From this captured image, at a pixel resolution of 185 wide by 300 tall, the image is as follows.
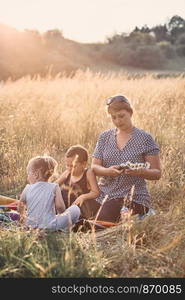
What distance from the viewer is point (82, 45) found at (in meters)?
27.7

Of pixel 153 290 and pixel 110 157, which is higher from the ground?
pixel 110 157

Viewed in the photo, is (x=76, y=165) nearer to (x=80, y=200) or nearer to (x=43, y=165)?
(x=80, y=200)

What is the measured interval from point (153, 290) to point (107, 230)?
105cm

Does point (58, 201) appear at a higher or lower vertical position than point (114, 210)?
higher

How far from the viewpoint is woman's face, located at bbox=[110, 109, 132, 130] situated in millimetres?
3862

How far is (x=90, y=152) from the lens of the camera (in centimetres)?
529

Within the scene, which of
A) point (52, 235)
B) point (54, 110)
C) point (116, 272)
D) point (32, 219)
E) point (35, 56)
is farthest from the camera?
point (35, 56)

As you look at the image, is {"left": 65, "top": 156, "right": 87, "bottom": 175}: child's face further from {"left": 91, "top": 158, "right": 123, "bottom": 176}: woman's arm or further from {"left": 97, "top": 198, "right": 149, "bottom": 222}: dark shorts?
{"left": 97, "top": 198, "right": 149, "bottom": 222}: dark shorts

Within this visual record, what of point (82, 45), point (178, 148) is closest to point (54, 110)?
point (178, 148)

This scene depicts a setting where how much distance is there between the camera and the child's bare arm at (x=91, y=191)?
12.7 ft

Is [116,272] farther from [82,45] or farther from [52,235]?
[82,45]

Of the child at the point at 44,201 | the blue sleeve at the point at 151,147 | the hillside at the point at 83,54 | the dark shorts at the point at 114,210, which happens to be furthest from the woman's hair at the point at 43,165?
the hillside at the point at 83,54

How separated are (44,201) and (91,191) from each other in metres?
→ 0.50

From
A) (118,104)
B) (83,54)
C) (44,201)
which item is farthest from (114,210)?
(83,54)
